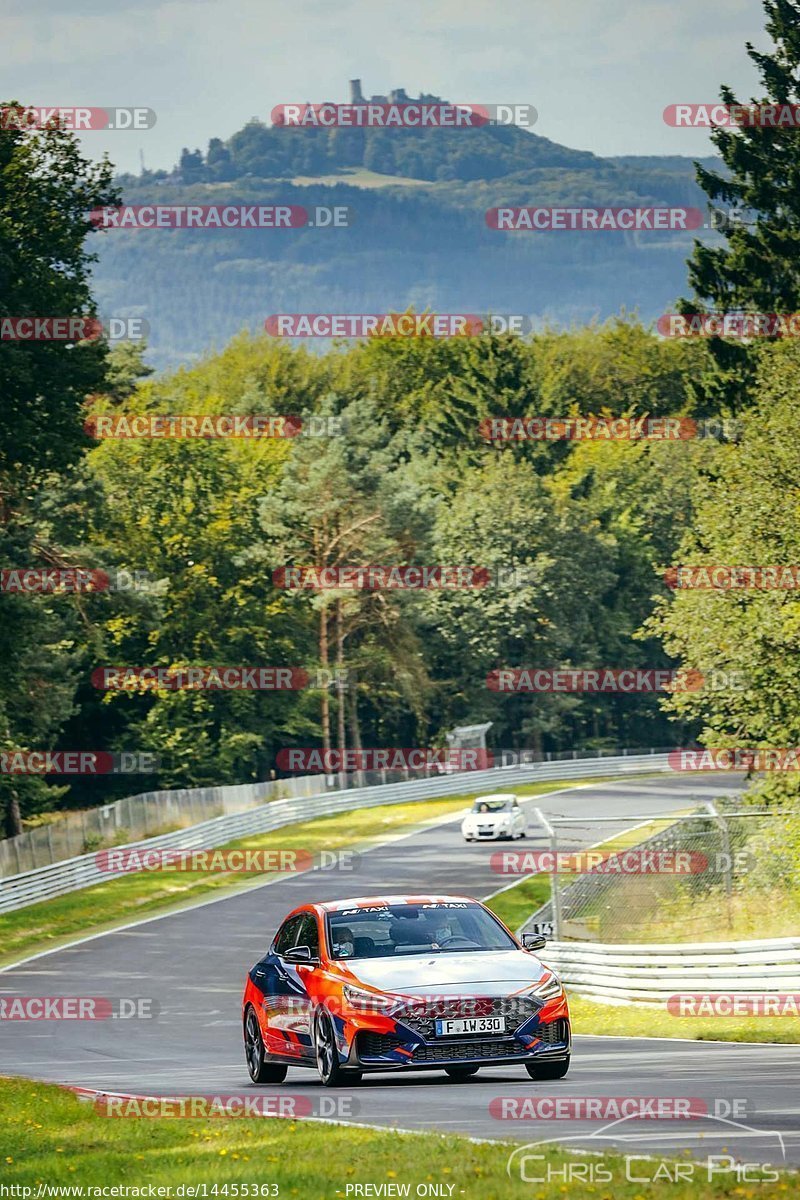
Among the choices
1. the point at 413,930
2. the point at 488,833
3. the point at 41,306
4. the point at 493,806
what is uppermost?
the point at 41,306

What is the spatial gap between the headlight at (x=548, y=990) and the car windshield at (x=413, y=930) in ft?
2.80

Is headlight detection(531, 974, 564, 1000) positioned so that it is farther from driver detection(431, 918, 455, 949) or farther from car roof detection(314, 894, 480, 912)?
car roof detection(314, 894, 480, 912)

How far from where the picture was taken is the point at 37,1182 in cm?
1006

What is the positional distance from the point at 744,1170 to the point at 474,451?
96.5 meters

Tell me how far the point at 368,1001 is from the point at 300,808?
173 feet

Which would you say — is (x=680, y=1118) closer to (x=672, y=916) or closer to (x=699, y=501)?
(x=672, y=916)

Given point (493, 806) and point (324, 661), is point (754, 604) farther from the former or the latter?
point (324, 661)

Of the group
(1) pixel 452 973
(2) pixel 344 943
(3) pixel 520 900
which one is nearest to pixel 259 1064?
(2) pixel 344 943

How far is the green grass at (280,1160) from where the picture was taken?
870 cm

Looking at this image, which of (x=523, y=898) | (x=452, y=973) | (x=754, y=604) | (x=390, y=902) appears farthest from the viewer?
(x=523, y=898)

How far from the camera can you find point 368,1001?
1356cm

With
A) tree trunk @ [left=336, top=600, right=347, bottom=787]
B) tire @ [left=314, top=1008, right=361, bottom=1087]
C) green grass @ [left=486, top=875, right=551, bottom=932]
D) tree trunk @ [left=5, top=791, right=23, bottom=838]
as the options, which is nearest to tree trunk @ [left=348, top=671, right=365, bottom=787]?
tree trunk @ [left=336, top=600, right=347, bottom=787]

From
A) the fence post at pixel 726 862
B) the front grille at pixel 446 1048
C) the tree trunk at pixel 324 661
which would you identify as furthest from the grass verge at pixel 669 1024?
the tree trunk at pixel 324 661

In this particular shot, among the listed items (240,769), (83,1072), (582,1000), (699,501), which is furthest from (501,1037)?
(240,769)
